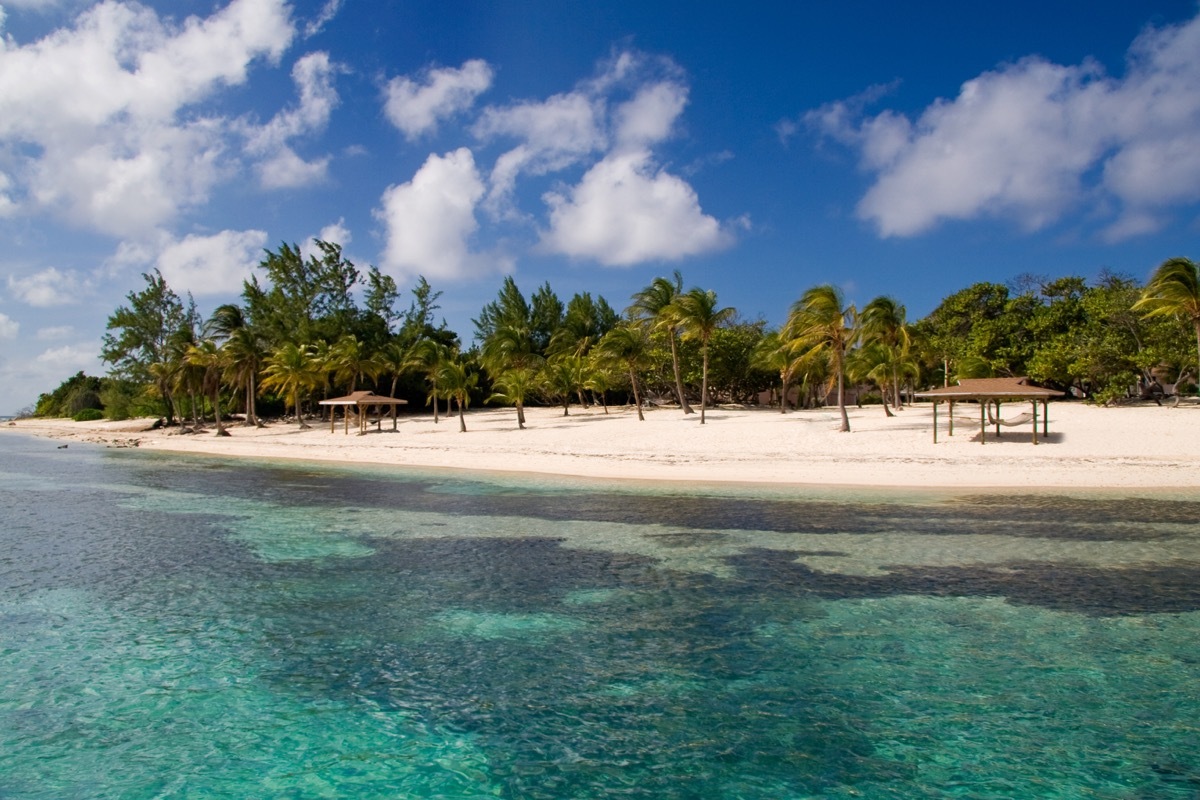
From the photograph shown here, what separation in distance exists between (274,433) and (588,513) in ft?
115

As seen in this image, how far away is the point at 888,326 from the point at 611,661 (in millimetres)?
30422

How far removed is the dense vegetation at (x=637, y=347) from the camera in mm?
34375

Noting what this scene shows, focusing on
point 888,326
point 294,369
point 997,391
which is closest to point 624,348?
point 888,326

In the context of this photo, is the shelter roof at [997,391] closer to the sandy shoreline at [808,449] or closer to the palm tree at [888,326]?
the sandy shoreline at [808,449]

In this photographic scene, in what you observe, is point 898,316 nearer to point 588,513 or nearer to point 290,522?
point 588,513

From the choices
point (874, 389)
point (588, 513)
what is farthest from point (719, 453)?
point (874, 389)

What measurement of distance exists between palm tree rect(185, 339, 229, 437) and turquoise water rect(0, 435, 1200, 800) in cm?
3351

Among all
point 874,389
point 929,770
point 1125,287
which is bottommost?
point 929,770

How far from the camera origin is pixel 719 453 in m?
26.0

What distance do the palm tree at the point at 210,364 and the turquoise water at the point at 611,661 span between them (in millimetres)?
33511

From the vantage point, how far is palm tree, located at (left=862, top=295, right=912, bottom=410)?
33.3m

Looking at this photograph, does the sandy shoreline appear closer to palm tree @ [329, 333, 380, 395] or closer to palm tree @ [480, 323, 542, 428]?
palm tree @ [480, 323, 542, 428]

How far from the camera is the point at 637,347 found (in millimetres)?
42656

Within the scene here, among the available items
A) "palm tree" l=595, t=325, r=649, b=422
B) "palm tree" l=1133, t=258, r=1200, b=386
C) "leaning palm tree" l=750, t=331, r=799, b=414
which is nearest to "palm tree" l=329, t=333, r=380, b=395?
"palm tree" l=595, t=325, r=649, b=422
